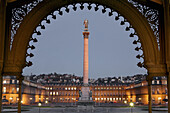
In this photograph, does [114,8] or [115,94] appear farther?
[115,94]

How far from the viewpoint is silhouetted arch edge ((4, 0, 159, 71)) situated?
7895 millimetres

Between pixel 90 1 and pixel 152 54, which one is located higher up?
pixel 90 1

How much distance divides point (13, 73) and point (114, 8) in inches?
155

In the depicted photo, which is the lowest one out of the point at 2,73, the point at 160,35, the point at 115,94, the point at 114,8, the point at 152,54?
the point at 115,94

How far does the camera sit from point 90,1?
815 centimetres

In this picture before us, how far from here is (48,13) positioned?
8.09m

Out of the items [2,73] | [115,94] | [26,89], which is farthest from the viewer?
[115,94]

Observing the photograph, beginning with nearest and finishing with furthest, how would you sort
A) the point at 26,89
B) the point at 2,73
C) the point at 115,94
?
the point at 2,73 < the point at 26,89 < the point at 115,94

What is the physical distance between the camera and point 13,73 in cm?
783

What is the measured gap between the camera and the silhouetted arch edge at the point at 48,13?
25.9 feet

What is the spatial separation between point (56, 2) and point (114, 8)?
1.93 meters

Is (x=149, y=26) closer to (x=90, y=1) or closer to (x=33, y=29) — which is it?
(x=90, y=1)

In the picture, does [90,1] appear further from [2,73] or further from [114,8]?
[2,73]

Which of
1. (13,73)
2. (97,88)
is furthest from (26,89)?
(13,73)
